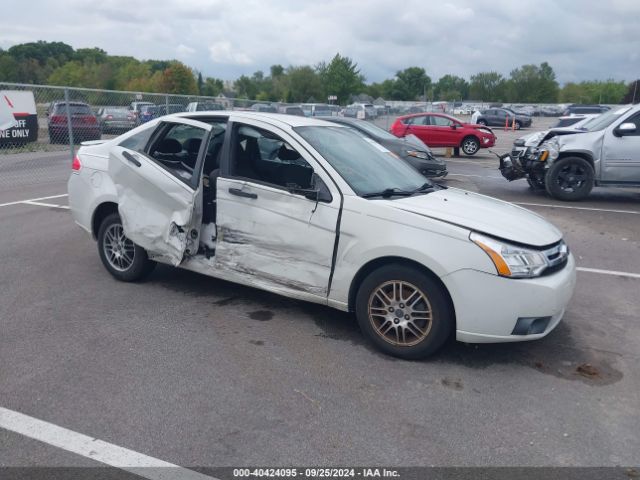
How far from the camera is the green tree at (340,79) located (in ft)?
211

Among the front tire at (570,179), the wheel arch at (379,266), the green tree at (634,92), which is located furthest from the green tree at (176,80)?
the wheel arch at (379,266)

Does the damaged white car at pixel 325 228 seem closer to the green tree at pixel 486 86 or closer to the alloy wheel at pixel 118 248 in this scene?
the alloy wheel at pixel 118 248

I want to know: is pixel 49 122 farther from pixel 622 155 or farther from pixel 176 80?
pixel 176 80

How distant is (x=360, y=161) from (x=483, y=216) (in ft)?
4.08

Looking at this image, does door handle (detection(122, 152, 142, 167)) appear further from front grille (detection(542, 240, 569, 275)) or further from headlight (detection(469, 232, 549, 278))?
front grille (detection(542, 240, 569, 275))

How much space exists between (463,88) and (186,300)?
14016 centimetres

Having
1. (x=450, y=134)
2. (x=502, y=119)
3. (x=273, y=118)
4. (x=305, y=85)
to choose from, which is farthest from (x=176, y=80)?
(x=273, y=118)

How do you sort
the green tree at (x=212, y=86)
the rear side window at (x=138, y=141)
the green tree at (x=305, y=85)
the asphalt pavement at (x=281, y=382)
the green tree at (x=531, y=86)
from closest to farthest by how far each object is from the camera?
the asphalt pavement at (x=281, y=382) < the rear side window at (x=138, y=141) < the green tree at (x=305, y=85) < the green tree at (x=212, y=86) < the green tree at (x=531, y=86)

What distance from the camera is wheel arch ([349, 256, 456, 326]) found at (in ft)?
13.6

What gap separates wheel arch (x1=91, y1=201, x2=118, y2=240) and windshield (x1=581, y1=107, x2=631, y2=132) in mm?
9324

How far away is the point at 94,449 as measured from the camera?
3.13 metres

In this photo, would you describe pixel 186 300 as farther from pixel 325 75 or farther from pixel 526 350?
pixel 325 75

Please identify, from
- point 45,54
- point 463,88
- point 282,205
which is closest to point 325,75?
point 45,54

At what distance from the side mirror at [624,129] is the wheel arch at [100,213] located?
9.24m
